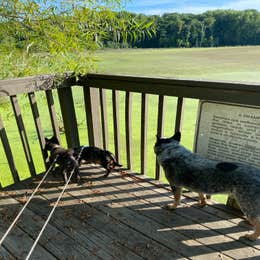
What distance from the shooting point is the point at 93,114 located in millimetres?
2510

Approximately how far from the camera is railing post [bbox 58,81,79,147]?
7.84 ft

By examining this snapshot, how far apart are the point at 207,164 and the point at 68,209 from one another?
1199mm

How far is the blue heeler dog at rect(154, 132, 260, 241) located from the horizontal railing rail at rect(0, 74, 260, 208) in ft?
1.17

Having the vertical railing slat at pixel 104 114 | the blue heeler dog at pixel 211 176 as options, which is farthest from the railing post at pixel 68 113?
the blue heeler dog at pixel 211 176

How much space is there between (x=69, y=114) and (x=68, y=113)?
18 millimetres

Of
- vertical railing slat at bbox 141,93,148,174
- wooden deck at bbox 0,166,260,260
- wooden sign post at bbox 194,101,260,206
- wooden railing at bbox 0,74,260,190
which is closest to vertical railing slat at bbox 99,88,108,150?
wooden railing at bbox 0,74,260,190

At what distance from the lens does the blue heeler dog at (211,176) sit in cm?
138

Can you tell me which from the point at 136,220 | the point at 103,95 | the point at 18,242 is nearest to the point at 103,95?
the point at 103,95

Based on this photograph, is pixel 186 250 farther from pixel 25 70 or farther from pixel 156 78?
pixel 25 70

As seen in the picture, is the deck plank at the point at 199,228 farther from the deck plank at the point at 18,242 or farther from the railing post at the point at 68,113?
the railing post at the point at 68,113

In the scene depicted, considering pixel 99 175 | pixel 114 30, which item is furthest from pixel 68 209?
pixel 114 30

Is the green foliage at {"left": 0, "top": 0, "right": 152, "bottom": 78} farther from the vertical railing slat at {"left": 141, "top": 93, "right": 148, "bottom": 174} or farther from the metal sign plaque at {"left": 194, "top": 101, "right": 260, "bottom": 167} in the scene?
the metal sign plaque at {"left": 194, "top": 101, "right": 260, "bottom": 167}

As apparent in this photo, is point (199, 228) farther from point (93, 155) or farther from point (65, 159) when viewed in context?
point (65, 159)

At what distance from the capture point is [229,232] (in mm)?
1614
